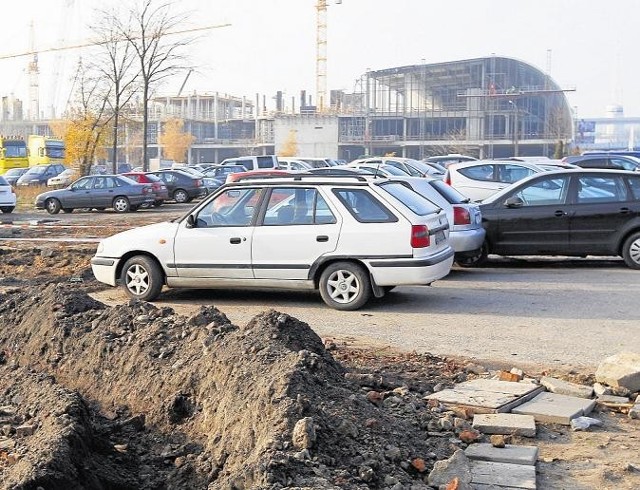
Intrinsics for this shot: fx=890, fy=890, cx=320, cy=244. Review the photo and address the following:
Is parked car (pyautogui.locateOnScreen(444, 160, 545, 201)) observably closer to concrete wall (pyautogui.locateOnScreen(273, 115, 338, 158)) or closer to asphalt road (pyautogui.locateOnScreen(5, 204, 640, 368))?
asphalt road (pyautogui.locateOnScreen(5, 204, 640, 368))

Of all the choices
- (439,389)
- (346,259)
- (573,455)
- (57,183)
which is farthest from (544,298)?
(57,183)

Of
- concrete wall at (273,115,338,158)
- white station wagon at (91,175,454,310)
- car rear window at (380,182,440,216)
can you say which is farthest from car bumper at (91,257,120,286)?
concrete wall at (273,115,338,158)

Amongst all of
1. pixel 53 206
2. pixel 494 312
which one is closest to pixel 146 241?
pixel 494 312

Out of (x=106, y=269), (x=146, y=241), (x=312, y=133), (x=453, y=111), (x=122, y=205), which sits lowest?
(x=122, y=205)

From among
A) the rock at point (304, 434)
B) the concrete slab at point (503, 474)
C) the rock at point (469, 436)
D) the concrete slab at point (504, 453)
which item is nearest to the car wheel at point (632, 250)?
the rock at point (469, 436)

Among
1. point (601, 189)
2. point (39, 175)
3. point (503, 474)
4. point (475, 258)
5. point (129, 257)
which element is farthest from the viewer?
point (39, 175)

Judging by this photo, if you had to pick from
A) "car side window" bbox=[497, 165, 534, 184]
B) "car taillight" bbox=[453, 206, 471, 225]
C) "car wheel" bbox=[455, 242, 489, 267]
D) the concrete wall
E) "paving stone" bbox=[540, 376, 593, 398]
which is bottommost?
"paving stone" bbox=[540, 376, 593, 398]

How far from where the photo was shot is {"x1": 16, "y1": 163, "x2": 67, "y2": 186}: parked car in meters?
49.5

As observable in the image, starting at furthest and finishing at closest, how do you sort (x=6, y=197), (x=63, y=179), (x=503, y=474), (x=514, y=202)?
(x=63, y=179), (x=6, y=197), (x=514, y=202), (x=503, y=474)

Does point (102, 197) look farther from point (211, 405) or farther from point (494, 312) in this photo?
point (211, 405)

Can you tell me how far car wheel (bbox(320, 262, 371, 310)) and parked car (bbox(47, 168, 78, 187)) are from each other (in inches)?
1479

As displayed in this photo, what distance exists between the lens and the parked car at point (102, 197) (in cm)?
3259

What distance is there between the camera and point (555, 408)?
6.59 meters

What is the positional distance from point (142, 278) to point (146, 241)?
1.70ft
